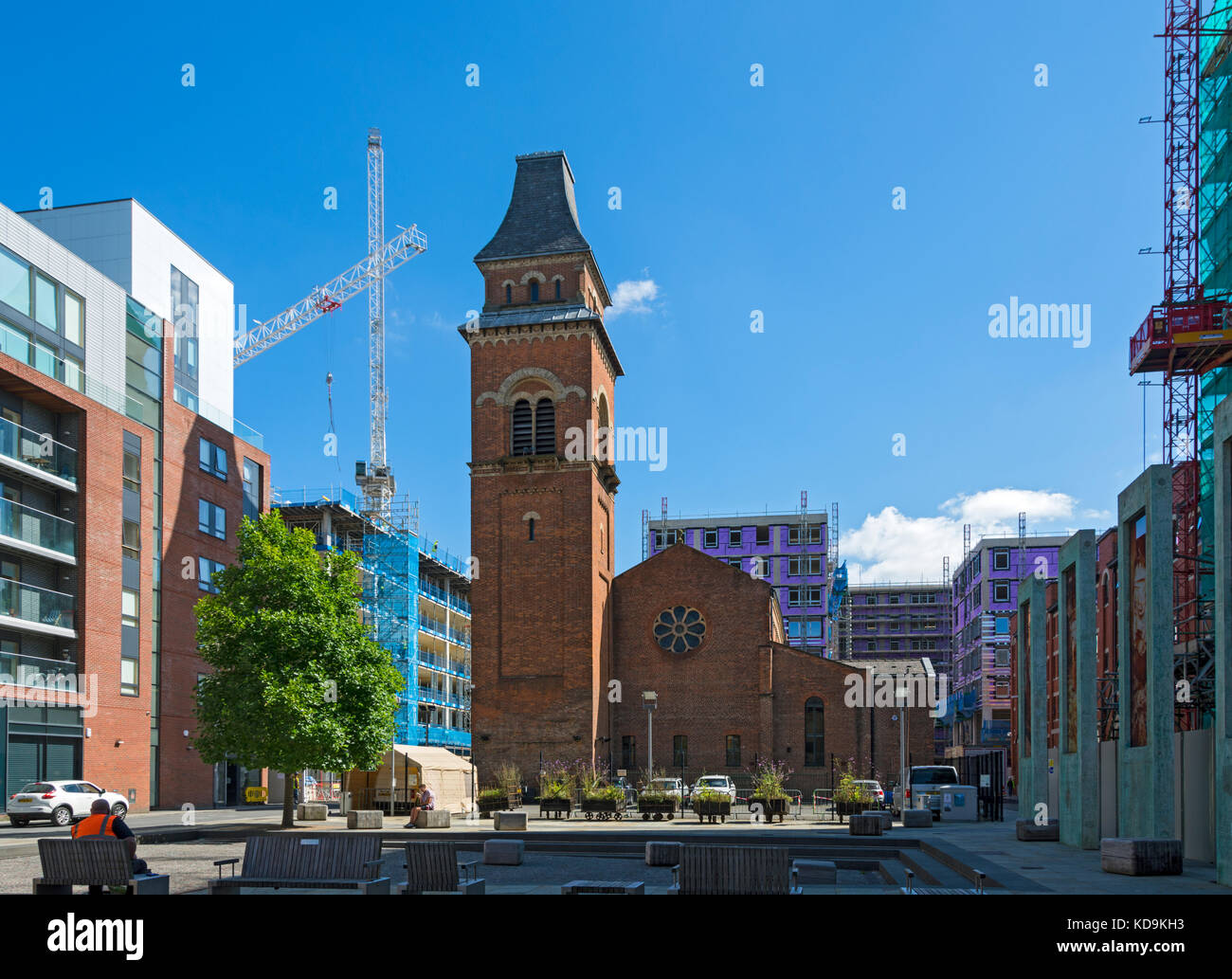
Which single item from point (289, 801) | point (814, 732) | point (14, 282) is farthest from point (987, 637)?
point (14, 282)

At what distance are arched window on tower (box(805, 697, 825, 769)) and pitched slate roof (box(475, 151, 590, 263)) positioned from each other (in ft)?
74.2

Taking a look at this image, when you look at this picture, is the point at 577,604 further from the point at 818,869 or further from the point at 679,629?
the point at 818,869

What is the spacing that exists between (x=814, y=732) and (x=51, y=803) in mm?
31305

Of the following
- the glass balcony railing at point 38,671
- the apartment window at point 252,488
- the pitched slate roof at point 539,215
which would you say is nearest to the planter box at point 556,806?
the glass balcony railing at point 38,671

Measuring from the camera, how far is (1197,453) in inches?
1574

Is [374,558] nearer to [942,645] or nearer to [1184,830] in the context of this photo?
[1184,830]

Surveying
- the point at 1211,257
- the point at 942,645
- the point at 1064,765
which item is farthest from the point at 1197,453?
the point at 942,645

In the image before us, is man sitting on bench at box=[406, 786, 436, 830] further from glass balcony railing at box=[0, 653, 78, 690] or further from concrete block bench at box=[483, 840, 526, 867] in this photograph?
glass balcony railing at box=[0, 653, 78, 690]

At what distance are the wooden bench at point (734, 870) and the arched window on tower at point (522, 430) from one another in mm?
38916

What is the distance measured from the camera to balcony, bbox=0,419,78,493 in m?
33.1

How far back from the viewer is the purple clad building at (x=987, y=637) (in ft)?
272

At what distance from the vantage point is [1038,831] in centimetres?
2267

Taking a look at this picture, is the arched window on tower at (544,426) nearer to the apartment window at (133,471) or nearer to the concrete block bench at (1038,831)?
the apartment window at (133,471)
